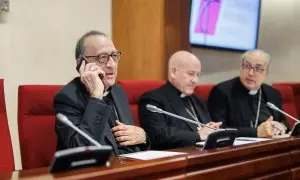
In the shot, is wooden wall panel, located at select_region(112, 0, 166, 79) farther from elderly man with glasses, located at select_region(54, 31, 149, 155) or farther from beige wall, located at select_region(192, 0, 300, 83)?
beige wall, located at select_region(192, 0, 300, 83)

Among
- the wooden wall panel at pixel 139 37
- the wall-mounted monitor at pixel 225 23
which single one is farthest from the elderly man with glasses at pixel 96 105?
the wall-mounted monitor at pixel 225 23

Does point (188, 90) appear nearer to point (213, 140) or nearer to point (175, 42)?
point (175, 42)

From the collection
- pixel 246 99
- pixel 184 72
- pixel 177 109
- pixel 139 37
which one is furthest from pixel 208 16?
pixel 177 109

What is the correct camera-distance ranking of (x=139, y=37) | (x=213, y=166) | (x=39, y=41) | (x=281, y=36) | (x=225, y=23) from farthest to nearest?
(x=281, y=36)
(x=225, y=23)
(x=139, y=37)
(x=39, y=41)
(x=213, y=166)

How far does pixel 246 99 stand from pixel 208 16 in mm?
979

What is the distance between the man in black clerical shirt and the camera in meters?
2.56

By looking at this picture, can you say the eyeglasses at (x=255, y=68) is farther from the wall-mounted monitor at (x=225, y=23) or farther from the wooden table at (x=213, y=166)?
the wooden table at (x=213, y=166)

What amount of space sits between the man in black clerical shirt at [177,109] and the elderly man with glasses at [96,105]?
32 centimetres

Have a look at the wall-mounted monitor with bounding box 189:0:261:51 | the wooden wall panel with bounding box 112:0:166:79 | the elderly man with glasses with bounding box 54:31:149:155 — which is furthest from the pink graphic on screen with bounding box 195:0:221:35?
the elderly man with glasses with bounding box 54:31:149:155

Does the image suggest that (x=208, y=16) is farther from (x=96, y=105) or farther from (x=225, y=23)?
(x=96, y=105)

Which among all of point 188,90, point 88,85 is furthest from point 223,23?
point 88,85

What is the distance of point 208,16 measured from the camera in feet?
13.1

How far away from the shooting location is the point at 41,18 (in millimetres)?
2967

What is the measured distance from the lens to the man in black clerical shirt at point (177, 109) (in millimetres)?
2564
